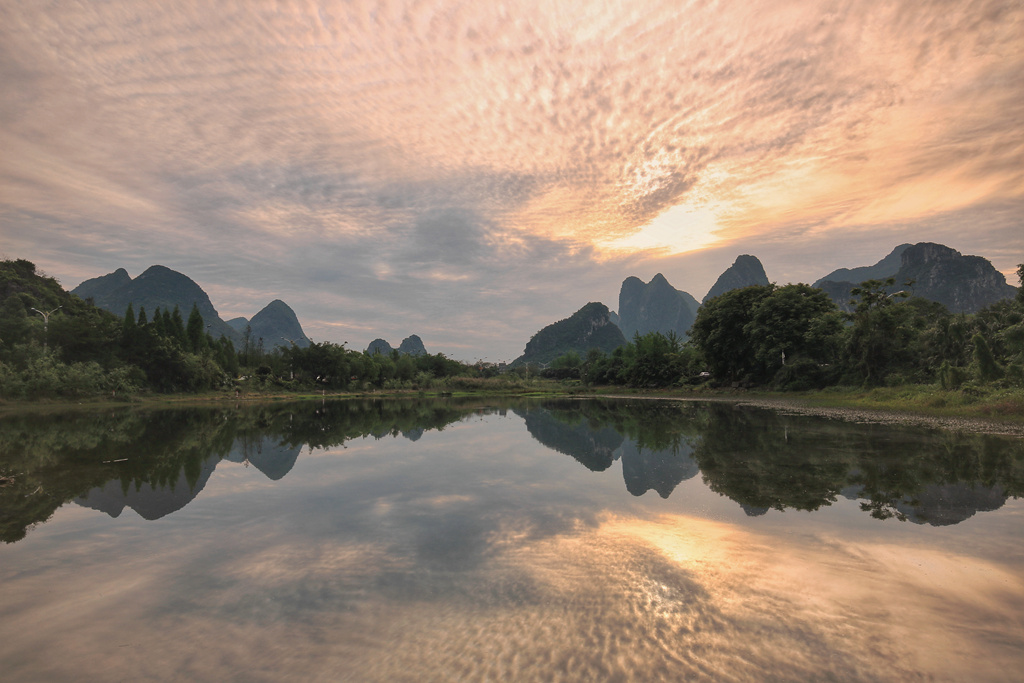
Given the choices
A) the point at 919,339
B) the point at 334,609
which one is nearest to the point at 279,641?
the point at 334,609

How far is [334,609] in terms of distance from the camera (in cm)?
422

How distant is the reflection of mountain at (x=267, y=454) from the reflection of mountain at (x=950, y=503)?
12.1 metres

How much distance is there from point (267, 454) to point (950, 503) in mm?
16072

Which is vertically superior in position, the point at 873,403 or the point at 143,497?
the point at 873,403

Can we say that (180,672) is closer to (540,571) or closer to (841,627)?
(540,571)

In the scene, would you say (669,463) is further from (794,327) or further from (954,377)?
(794,327)

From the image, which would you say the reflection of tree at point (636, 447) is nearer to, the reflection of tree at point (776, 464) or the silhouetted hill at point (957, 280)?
the reflection of tree at point (776, 464)

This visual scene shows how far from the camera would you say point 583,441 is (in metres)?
17.5

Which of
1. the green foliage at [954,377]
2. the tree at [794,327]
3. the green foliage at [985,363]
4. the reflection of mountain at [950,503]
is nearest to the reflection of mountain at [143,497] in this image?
the reflection of mountain at [950,503]

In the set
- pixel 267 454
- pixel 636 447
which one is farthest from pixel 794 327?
pixel 267 454

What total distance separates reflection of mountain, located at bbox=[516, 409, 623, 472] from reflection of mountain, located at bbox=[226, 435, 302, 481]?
796 centimetres

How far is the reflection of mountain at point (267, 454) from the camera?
11812 mm

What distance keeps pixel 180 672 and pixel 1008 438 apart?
19562mm

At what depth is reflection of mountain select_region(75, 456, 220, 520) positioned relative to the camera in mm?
7938
